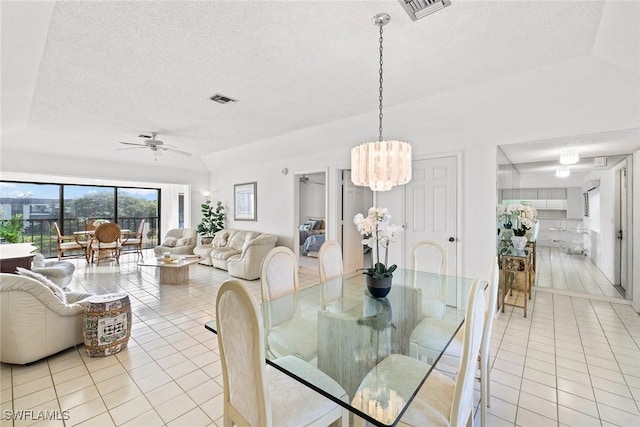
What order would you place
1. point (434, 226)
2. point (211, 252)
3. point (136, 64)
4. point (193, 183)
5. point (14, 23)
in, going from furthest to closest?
point (193, 183) < point (211, 252) < point (434, 226) < point (136, 64) < point (14, 23)

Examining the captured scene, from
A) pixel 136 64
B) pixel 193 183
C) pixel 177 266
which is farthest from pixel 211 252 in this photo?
pixel 136 64

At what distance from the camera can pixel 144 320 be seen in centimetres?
330

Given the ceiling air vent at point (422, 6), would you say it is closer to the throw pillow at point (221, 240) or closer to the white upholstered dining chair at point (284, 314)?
the white upholstered dining chair at point (284, 314)

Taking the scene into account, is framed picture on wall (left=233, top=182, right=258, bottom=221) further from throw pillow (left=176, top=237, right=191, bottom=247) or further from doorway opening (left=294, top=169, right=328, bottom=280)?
throw pillow (left=176, top=237, right=191, bottom=247)

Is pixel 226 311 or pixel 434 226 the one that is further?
pixel 434 226

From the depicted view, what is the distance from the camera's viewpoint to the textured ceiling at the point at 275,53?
1824 millimetres

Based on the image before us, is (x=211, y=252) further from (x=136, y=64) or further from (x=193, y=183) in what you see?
(x=136, y=64)

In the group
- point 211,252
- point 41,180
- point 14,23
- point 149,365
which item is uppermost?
point 14,23

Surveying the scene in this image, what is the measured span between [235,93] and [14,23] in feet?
5.70

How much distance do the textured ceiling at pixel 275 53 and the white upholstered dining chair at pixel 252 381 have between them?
1.83 meters

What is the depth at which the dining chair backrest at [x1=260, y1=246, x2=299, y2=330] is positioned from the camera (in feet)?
6.68

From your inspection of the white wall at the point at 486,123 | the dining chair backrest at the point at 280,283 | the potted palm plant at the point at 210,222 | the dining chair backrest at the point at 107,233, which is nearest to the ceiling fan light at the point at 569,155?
the white wall at the point at 486,123

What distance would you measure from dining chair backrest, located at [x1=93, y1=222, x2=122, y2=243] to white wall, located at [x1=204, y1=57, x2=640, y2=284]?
4.47 meters

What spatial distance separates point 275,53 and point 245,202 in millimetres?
4936
